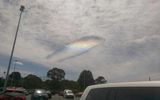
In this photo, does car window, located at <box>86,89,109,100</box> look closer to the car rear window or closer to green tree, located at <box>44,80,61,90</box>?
the car rear window

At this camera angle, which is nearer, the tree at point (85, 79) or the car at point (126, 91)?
the car at point (126, 91)

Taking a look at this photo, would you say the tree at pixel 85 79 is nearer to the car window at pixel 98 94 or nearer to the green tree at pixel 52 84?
the green tree at pixel 52 84

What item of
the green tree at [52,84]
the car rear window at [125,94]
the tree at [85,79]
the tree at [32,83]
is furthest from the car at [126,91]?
the tree at [32,83]

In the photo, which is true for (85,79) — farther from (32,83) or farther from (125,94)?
(125,94)

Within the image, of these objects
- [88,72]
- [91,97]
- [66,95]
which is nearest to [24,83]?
[88,72]

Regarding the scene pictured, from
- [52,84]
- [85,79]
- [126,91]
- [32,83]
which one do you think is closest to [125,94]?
[126,91]

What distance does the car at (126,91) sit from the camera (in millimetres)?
4358

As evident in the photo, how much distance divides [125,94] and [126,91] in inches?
2.1

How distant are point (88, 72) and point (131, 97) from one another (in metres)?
129

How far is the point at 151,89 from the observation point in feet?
14.4

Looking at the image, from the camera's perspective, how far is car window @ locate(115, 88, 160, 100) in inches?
169

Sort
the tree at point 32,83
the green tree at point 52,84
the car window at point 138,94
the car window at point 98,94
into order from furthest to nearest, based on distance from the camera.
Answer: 1. the tree at point 32,83
2. the green tree at point 52,84
3. the car window at point 98,94
4. the car window at point 138,94

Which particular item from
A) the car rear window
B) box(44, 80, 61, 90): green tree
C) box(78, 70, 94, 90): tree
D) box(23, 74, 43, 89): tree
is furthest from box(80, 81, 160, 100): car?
box(23, 74, 43, 89): tree

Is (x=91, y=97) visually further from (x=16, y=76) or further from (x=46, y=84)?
(x=16, y=76)
